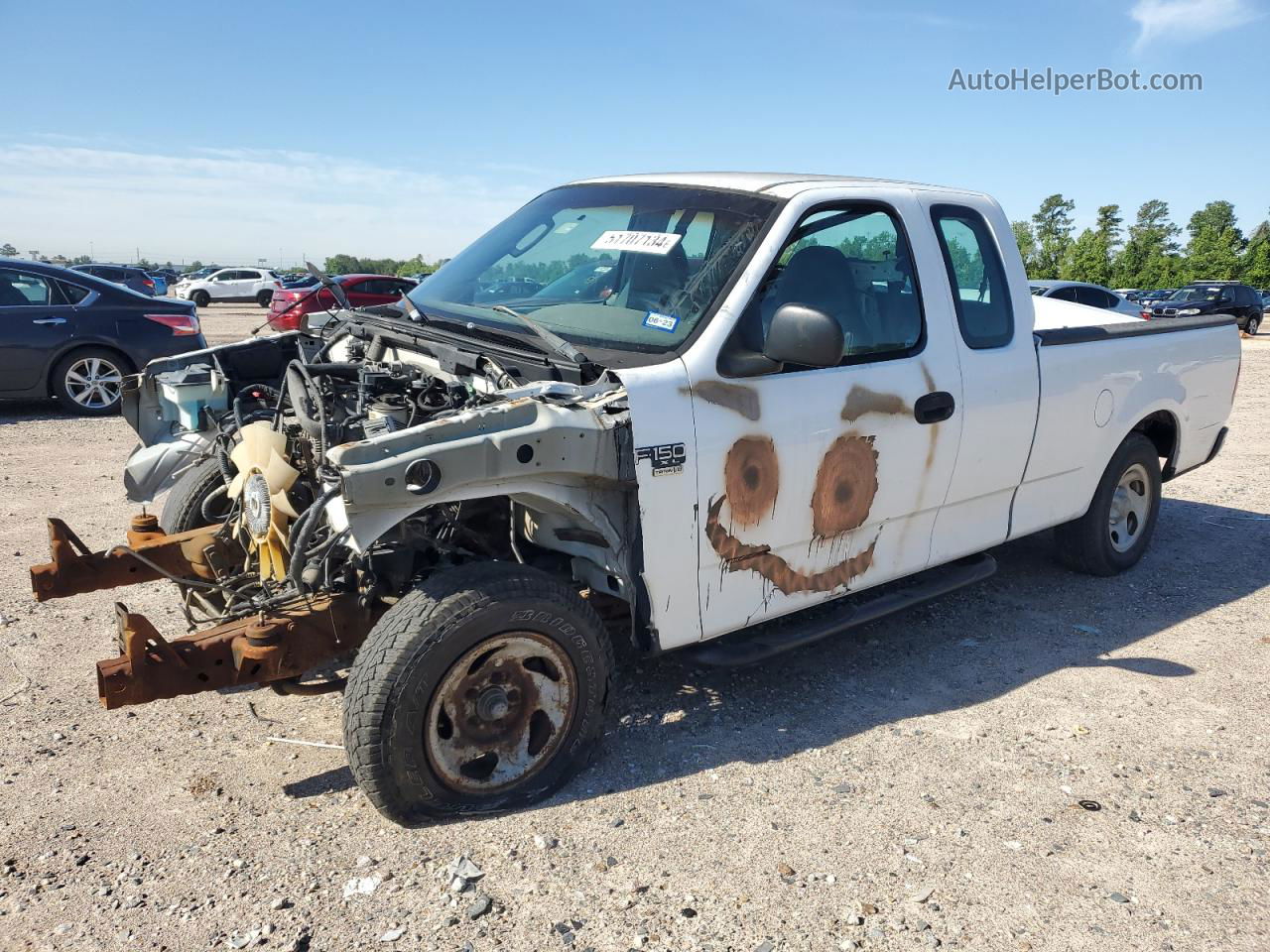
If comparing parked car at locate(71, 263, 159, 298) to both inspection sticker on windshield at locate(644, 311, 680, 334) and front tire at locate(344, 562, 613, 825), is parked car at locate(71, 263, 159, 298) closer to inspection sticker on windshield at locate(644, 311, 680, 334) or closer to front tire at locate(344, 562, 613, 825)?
inspection sticker on windshield at locate(644, 311, 680, 334)

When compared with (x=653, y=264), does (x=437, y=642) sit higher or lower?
lower

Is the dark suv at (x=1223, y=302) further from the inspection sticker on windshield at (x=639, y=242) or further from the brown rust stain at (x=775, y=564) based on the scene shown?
the inspection sticker on windshield at (x=639, y=242)

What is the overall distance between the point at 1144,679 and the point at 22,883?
437 cm

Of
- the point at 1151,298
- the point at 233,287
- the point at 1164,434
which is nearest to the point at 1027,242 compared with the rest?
the point at 1151,298

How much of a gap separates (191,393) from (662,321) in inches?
87.9

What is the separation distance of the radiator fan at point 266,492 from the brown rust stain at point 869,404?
2079 millimetres

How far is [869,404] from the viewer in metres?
3.64

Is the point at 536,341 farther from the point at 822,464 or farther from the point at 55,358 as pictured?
the point at 55,358

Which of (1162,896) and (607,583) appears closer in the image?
(1162,896)

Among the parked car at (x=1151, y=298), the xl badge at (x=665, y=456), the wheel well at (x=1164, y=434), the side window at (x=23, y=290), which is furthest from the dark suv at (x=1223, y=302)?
the xl badge at (x=665, y=456)

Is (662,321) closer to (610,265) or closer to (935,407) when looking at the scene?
(610,265)

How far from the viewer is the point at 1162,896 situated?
9.14 feet

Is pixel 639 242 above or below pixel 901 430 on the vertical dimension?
above

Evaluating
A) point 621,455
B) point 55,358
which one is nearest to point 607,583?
point 621,455
